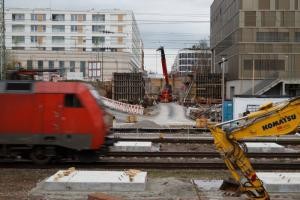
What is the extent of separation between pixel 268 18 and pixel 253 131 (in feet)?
201

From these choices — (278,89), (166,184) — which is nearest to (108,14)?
(278,89)

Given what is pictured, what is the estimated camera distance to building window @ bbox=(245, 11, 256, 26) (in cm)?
6806

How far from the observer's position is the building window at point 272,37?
2662 inches

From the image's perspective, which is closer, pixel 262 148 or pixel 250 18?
pixel 262 148

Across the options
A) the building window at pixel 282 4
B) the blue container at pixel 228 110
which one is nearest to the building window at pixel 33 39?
the building window at pixel 282 4

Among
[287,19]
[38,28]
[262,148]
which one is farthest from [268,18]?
[38,28]

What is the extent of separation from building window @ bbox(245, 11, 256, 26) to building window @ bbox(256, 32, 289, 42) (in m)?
1.68

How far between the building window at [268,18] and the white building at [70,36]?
37178mm

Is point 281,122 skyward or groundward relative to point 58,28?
groundward

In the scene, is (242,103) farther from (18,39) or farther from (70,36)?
(18,39)

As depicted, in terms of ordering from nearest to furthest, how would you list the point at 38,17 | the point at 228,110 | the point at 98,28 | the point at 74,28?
1. the point at 228,110
2. the point at 38,17
3. the point at 74,28
4. the point at 98,28

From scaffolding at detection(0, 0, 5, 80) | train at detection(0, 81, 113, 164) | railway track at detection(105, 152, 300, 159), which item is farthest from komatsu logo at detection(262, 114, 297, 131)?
scaffolding at detection(0, 0, 5, 80)

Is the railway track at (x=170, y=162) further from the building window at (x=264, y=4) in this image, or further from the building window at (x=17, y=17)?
the building window at (x=17, y=17)

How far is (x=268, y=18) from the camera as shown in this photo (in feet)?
223
